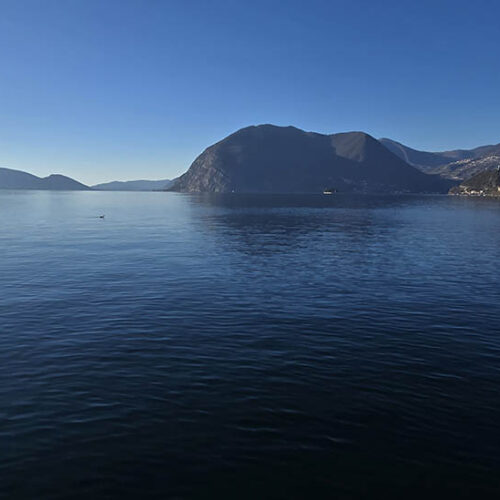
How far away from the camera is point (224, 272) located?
148 ft

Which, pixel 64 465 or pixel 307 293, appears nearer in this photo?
pixel 64 465

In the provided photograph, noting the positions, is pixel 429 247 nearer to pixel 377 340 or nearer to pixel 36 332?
pixel 377 340

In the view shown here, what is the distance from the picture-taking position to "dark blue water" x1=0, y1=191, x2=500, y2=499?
12883 mm

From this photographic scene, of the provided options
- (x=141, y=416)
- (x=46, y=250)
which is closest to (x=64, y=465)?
(x=141, y=416)

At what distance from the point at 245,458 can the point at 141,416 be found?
5.35 m

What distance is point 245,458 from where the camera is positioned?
1366 centimetres

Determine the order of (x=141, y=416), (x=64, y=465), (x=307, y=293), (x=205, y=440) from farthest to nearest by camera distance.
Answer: (x=307, y=293), (x=141, y=416), (x=205, y=440), (x=64, y=465)

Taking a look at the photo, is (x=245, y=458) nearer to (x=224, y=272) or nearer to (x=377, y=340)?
(x=377, y=340)

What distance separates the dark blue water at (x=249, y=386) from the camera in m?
12.9

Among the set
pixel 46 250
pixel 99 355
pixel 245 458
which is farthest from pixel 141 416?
pixel 46 250

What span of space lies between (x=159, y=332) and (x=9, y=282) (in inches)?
969

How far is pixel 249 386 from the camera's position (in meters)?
18.7

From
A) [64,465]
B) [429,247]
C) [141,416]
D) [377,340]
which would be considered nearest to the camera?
[64,465]

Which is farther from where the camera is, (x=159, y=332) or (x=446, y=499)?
(x=159, y=332)
